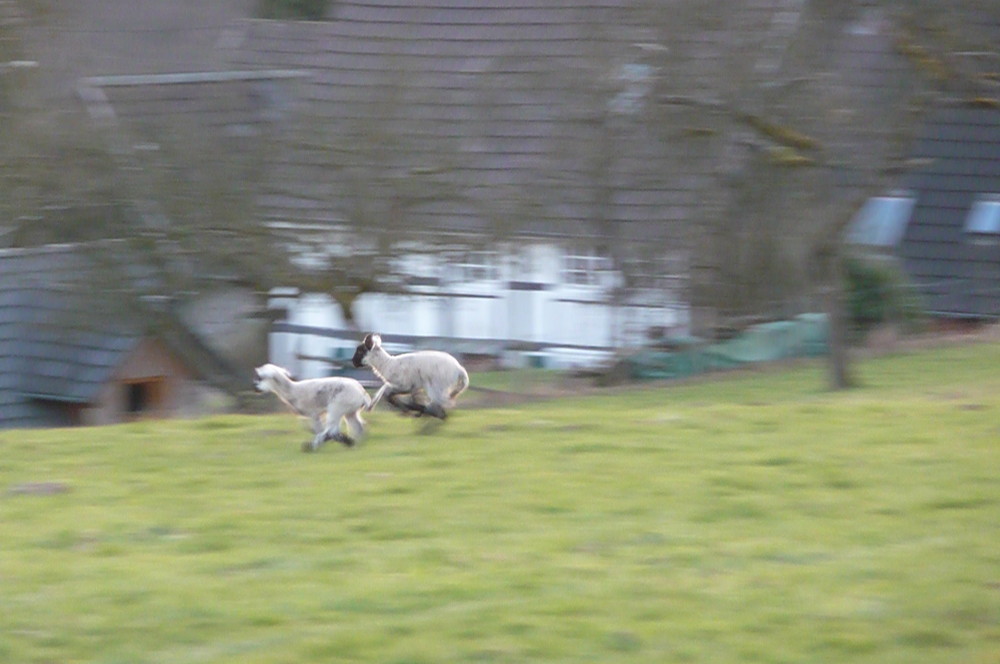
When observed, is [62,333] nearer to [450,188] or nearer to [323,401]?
[450,188]

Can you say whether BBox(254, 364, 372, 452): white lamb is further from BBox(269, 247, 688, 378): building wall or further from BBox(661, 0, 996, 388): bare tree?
BBox(661, 0, 996, 388): bare tree

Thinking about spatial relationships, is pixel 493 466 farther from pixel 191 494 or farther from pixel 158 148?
pixel 158 148

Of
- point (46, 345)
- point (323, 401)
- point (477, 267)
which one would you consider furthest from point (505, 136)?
point (323, 401)

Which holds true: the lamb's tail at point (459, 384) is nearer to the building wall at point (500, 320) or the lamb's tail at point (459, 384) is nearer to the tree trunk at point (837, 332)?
the tree trunk at point (837, 332)

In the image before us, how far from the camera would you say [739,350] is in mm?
22984

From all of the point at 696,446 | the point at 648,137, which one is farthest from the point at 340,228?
Answer: the point at 696,446

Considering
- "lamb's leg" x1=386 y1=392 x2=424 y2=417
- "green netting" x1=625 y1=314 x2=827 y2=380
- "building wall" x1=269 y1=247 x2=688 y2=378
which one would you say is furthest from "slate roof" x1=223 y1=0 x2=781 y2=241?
"lamb's leg" x1=386 y1=392 x2=424 y2=417

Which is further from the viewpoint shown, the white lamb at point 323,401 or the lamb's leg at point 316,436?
the lamb's leg at point 316,436

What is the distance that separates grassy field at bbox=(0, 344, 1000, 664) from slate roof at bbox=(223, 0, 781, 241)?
28.5 feet

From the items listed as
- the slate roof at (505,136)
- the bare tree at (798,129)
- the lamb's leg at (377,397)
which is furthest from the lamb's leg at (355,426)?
the bare tree at (798,129)

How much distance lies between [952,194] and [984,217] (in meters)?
0.99

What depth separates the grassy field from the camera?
625 centimetres

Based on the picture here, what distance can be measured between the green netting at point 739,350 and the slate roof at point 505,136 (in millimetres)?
2013

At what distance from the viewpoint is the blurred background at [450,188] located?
19547 mm
